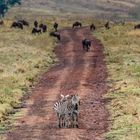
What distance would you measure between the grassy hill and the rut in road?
10189 cm

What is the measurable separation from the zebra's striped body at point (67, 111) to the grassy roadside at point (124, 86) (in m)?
1.66

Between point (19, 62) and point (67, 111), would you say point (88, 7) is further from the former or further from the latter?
point (67, 111)

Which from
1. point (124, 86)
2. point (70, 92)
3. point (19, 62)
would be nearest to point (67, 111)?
point (70, 92)

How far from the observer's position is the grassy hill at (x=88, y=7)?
523 ft

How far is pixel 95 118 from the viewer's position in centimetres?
2586

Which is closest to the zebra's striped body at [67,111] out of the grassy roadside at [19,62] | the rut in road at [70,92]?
the rut in road at [70,92]

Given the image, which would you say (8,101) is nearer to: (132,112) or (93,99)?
(93,99)

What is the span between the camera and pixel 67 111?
23.2 meters

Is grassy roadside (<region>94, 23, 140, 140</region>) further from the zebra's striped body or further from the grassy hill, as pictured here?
the grassy hill

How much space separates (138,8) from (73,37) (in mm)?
102676

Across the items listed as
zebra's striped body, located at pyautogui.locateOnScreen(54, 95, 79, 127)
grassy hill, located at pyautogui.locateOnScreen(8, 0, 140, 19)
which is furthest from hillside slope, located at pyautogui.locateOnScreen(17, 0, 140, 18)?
zebra's striped body, located at pyautogui.locateOnScreen(54, 95, 79, 127)

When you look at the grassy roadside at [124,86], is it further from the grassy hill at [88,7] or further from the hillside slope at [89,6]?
the hillside slope at [89,6]

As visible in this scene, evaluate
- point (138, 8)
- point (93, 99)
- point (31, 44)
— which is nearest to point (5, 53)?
point (31, 44)

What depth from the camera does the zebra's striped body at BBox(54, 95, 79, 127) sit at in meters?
23.1
